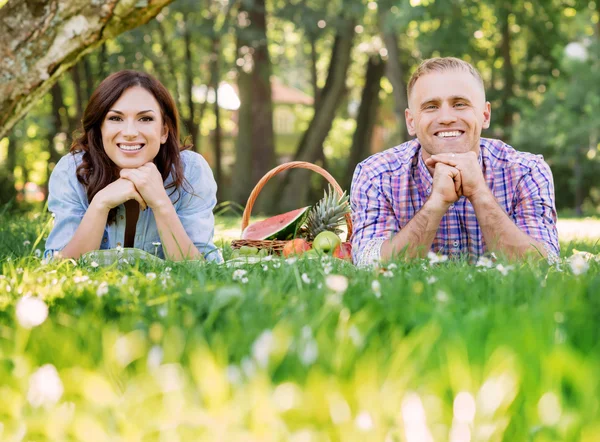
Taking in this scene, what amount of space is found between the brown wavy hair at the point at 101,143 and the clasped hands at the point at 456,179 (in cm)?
178

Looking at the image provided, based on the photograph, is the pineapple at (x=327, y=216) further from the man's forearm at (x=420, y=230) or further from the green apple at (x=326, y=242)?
the man's forearm at (x=420, y=230)

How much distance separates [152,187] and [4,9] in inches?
70.5

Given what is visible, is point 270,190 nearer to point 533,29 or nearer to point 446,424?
point 533,29

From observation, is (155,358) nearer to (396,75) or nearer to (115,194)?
(115,194)

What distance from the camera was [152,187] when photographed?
14.3ft

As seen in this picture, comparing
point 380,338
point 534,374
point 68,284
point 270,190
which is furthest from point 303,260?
point 270,190

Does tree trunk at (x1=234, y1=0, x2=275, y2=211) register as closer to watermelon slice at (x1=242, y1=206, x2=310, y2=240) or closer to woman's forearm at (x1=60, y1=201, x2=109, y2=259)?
watermelon slice at (x1=242, y1=206, x2=310, y2=240)

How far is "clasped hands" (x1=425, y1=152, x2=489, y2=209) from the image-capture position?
4.00m

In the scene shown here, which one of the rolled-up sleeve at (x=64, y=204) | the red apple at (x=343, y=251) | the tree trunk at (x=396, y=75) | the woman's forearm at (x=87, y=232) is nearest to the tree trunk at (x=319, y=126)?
the tree trunk at (x=396, y=75)

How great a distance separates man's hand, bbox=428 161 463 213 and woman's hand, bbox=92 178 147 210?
6.03 ft

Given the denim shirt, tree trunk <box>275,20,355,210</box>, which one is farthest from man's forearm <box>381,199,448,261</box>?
tree trunk <box>275,20,355,210</box>

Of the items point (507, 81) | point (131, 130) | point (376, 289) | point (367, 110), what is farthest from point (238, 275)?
point (507, 81)

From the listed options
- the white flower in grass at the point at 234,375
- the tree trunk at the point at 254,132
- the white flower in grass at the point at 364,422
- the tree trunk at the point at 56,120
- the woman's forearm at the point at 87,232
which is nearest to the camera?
the white flower in grass at the point at 364,422

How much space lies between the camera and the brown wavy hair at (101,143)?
464cm
